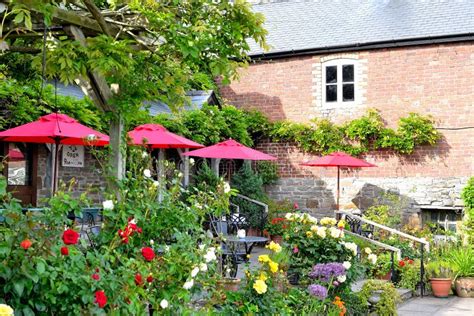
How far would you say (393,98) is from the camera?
54.4 feet

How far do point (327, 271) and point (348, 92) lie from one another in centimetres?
1113

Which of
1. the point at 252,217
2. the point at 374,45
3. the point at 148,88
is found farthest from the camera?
the point at 374,45

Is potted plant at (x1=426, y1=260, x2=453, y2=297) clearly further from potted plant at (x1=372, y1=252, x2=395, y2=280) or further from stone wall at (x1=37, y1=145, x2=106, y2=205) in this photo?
stone wall at (x1=37, y1=145, x2=106, y2=205)

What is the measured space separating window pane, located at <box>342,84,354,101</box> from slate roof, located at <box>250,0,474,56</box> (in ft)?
3.69

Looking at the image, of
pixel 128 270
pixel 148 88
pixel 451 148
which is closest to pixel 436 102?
pixel 451 148

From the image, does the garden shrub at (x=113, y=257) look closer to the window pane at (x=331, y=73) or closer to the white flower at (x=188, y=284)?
the white flower at (x=188, y=284)

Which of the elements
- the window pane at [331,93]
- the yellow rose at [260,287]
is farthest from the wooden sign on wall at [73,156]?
the yellow rose at [260,287]

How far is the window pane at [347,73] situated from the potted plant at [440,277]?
24.4 feet

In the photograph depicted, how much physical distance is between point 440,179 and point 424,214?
1.02 m

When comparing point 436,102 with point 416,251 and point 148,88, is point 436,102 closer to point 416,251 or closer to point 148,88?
point 416,251

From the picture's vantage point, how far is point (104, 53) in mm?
6086

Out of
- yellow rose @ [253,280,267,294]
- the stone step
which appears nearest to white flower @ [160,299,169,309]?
yellow rose @ [253,280,267,294]

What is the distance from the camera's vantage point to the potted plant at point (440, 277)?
1018cm

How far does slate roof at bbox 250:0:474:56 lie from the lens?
16.3m
